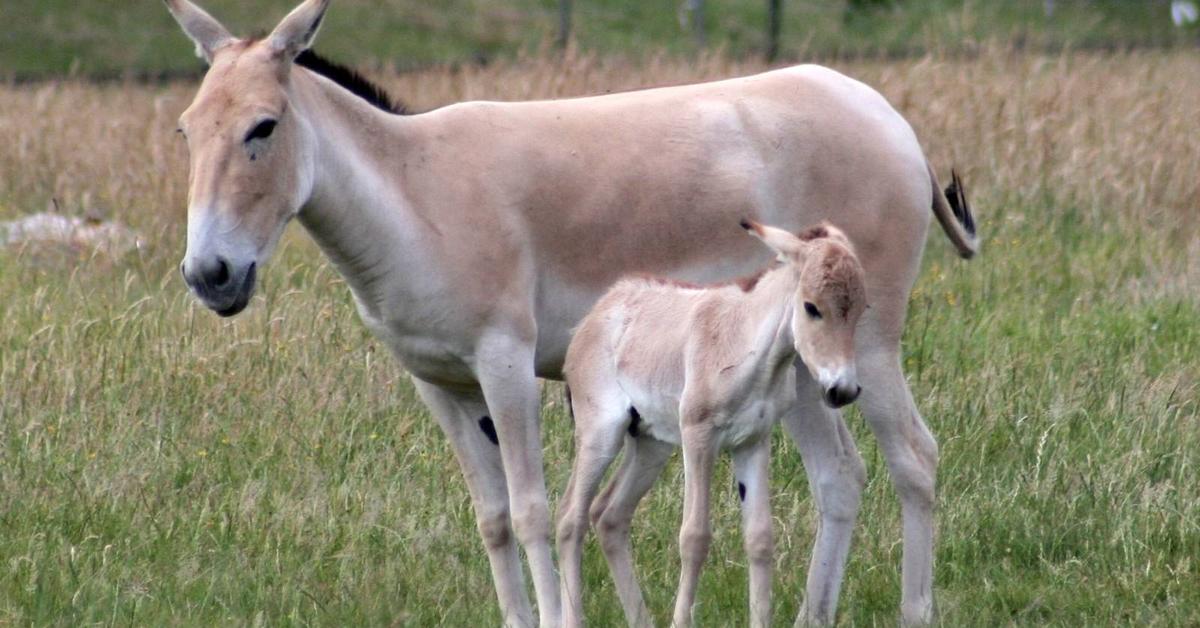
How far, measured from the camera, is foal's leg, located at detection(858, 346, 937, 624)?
5.48 metres

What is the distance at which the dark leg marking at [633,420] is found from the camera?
4969mm

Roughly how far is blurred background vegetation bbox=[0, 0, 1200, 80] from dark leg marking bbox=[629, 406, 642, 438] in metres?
22.1

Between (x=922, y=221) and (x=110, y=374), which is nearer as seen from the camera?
(x=922, y=221)

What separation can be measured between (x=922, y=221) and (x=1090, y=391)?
1891 mm

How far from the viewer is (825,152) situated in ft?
18.0

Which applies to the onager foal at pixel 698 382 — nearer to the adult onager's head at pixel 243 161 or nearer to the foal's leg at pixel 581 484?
the foal's leg at pixel 581 484

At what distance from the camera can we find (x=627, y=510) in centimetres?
515

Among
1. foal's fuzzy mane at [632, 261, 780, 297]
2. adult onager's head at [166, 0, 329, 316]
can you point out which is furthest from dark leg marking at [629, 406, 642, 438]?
adult onager's head at [166, 0, 329, 316]

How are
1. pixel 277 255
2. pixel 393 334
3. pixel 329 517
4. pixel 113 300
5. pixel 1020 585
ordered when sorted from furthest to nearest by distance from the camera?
pixel 277 255, pixel 113 300, pixel 329 517, pixel 1020 585, pixel 393 334

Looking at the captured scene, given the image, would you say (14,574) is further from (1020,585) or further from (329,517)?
(1020,585)

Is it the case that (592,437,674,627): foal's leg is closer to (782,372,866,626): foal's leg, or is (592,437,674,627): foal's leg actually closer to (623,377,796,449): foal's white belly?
(623,377,796,449): foal's white belly

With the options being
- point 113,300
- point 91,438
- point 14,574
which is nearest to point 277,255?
point 113,300

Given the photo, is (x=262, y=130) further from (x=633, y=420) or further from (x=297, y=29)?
(x=633, y=420)

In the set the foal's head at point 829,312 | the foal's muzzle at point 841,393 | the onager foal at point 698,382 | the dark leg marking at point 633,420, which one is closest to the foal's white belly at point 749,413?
the onager foal at point 698,382
